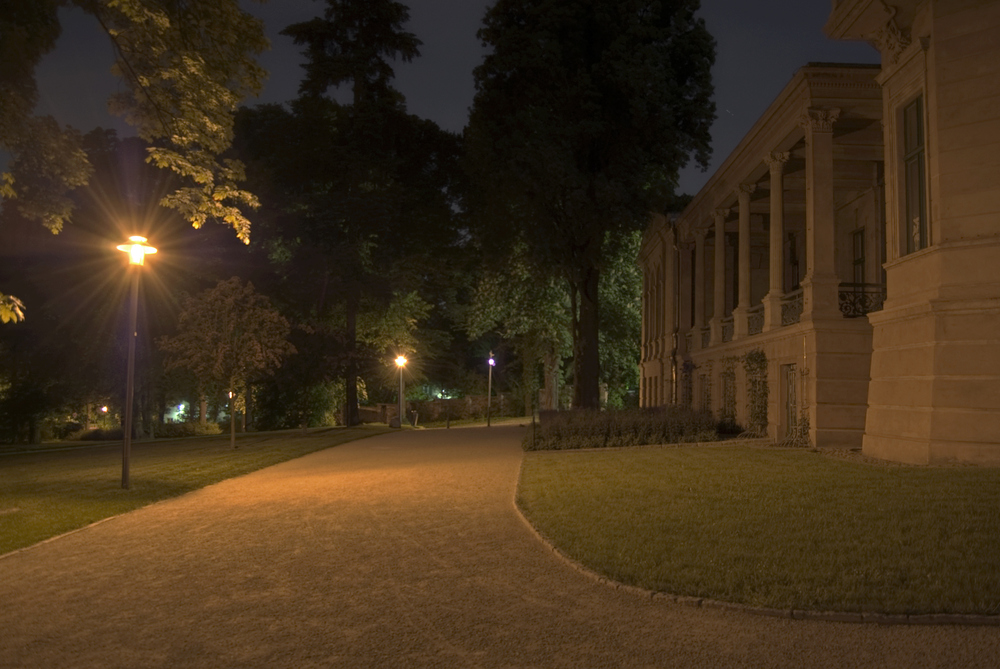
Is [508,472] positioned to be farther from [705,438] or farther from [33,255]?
[33,255]

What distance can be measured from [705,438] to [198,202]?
14.1 m

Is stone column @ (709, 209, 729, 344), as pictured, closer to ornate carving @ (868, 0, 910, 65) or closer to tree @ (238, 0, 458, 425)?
ornate carving @ (868, 0, 910, 65)

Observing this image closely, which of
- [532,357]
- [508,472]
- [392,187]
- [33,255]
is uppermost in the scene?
[392,187]

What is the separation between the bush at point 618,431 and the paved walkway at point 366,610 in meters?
10.6

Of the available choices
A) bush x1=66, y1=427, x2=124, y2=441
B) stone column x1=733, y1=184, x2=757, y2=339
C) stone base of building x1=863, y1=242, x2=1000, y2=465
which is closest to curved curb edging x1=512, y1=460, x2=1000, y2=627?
stone base of building x1=863, y1=242, x2=1000, y2=465

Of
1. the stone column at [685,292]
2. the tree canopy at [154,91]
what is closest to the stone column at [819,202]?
the tree canopy at [154,91]

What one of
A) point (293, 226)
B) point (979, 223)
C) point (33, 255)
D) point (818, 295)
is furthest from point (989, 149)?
point (33, 255)

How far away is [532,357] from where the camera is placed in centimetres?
5088

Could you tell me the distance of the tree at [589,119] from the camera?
2583 centimetres

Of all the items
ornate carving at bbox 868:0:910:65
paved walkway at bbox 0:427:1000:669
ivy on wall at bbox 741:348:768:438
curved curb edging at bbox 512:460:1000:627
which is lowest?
paved walkway at bbox 0:427:1000:669

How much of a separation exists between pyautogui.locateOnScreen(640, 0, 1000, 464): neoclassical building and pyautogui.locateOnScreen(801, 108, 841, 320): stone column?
0.11 ft

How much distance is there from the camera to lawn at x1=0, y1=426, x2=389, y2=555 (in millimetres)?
10805

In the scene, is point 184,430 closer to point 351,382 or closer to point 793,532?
point 351,382

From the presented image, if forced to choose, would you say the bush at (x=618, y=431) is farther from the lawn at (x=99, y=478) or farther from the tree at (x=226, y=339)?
the tree at (x=226, y=339)
